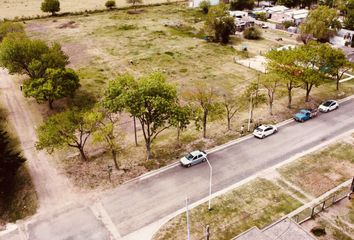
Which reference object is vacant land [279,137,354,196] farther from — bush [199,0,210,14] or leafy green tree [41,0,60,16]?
leafy green tree [41,0,60,16]

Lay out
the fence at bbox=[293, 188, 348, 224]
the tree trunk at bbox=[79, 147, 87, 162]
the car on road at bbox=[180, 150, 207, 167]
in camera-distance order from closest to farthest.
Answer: the fence at bbox=[293, 188, 348, 224] → the car on road at bbox=[180, 150, 207, 167] → the tree trunk at bbox=[79, 147, 87, 162]

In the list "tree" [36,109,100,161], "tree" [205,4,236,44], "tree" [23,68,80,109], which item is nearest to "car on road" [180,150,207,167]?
"tree" [36,109,100,161]

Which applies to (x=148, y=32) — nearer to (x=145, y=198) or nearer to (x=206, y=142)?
(x=206, y=142)

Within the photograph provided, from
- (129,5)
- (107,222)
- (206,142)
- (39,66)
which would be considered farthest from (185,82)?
(129,5)

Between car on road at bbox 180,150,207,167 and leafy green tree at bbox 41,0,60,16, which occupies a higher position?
leafy green tree at bbox 41,0,60,16

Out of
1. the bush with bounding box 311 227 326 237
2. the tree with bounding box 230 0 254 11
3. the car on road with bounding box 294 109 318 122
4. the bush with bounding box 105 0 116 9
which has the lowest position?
the bush with bounding box 311 227 326 237

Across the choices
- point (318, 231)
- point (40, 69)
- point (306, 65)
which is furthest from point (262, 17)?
point (318, 231)

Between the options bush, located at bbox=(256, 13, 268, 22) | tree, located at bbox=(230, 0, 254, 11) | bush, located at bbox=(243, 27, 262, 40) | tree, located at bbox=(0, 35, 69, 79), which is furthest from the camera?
tree, located at bbox=(230, 0, 254, 11)

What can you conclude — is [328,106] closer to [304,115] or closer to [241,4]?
[304,115]
